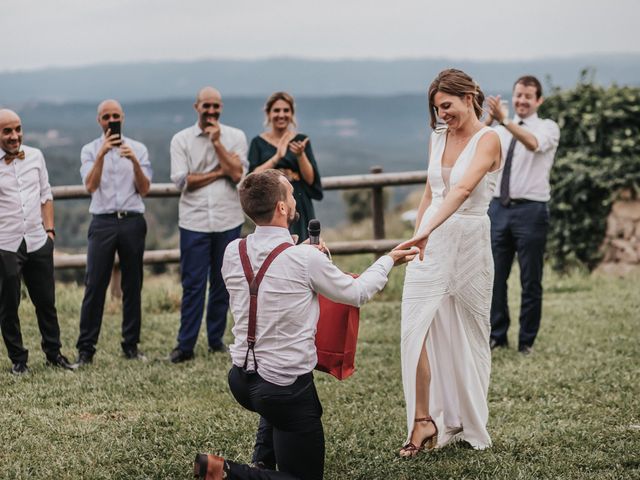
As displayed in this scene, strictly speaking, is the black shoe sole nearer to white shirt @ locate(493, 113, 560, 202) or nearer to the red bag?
the red bag

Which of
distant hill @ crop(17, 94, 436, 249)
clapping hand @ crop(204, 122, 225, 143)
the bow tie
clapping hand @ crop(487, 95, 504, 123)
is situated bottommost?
distant hill @ crop(17, 94, 436, 249)

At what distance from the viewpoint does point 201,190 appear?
7.28 metres

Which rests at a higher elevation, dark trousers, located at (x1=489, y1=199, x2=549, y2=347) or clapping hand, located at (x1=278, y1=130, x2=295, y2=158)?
clapping hand, located at (x1=278, y1=130, x2=295, y2=158)

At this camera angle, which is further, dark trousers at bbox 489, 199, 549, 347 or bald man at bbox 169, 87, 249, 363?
dark trousers at bbox 489, 199, 549, 347

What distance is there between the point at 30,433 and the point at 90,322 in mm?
1875

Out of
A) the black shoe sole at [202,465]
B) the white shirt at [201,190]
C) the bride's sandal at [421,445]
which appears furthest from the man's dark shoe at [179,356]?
the black shoe sole at [202,465]

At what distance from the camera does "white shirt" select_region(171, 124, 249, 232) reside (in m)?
7.26

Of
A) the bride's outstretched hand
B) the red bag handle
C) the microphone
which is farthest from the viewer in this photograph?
the bride's outstretched hand

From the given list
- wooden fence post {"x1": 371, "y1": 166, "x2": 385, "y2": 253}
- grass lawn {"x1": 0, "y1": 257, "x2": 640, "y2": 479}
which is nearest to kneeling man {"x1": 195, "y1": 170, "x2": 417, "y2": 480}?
grass lawn {"x1": 0, "y1": 257, "x2": 640, "y2": 479}

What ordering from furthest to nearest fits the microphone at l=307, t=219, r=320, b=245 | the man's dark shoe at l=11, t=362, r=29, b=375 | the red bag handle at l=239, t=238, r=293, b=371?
the man's dark shoe at l=11, t=362, r=29, b=375
the microphone at l=307, t=219, r=320, b=245
the red bag handle at l=239, t=238, r=293, b=371

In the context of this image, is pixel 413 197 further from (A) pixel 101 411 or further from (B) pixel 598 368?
(A) pixel 101 411

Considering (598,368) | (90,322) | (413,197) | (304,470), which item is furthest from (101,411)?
(413,197)

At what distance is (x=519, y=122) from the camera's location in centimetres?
767

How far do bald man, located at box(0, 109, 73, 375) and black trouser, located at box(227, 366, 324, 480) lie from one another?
3.24 m
